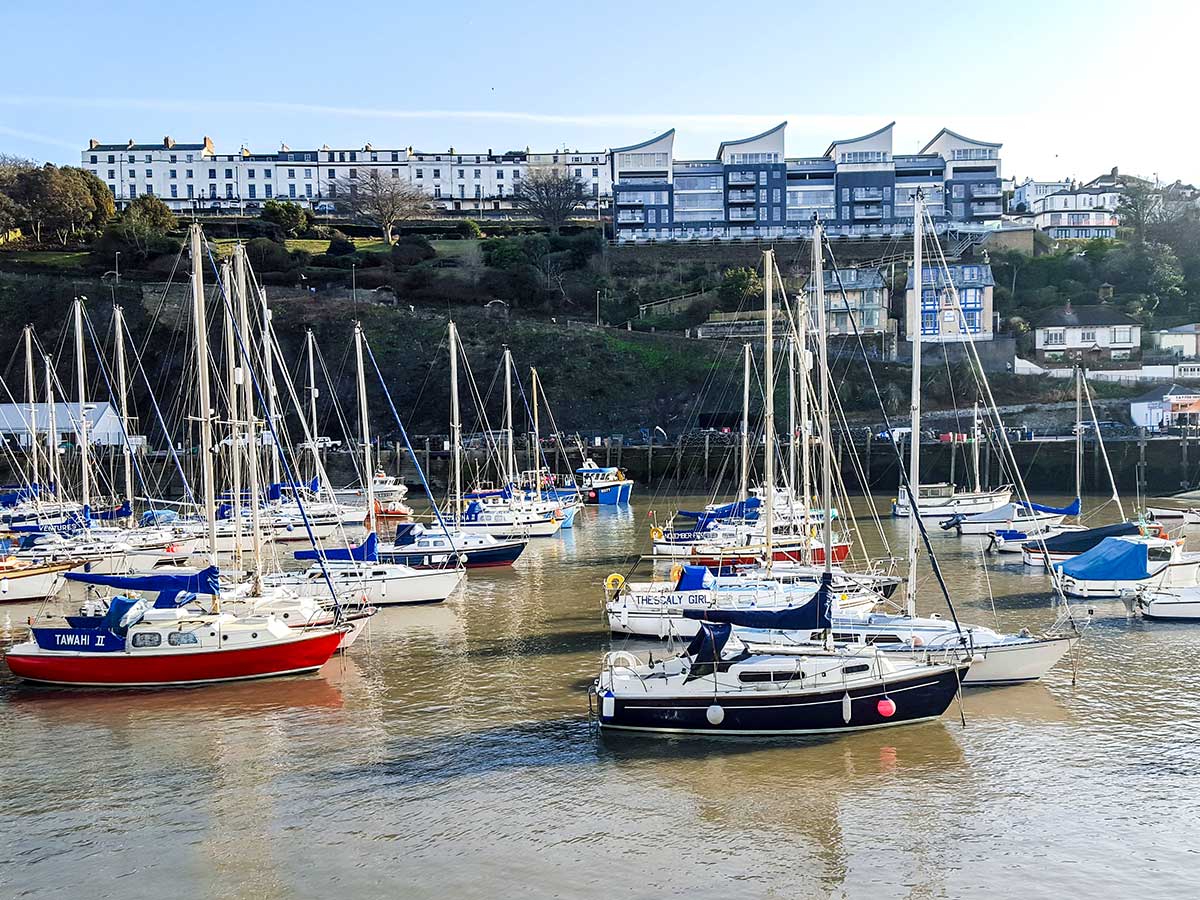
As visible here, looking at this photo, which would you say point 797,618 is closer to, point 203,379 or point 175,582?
point 175,582

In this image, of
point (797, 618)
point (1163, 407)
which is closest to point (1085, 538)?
point (797, 618)

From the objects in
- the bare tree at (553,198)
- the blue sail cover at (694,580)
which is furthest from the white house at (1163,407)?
the bare tree at (553,198)

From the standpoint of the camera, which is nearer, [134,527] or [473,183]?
[134,527]

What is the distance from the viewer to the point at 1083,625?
26156 millimetres

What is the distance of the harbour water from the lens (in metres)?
13.4

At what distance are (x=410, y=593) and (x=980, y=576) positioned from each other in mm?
16840

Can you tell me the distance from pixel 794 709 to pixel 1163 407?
52.6 metres

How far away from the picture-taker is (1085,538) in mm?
32594

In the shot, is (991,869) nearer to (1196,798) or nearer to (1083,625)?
(1196,798)

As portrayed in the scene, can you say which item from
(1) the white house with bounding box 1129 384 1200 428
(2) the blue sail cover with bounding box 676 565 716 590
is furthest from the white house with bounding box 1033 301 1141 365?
(2) the blue sail cover with bounding box 676 565 716 590

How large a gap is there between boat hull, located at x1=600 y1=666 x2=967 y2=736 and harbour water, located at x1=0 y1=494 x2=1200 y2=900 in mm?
276

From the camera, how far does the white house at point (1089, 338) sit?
242 ft

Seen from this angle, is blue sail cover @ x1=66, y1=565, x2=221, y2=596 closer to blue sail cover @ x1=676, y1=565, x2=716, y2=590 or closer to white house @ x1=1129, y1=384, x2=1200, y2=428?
blue sail cover @ x1=676, y1=565, x2=716, y2=590

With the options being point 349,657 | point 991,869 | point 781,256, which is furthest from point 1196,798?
point 781,256
